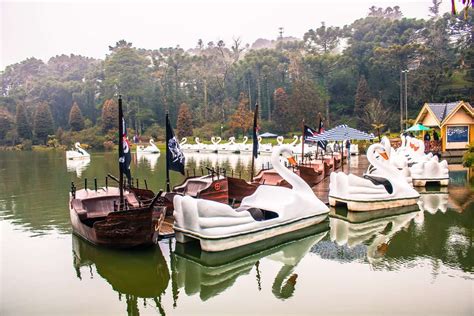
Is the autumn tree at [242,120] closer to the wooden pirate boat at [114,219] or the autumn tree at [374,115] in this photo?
the autumn tree at [374,115]

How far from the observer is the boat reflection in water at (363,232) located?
30.4 ft

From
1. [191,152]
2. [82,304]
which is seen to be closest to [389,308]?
[82,304]

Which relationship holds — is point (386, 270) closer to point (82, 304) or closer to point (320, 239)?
point (320, 239)

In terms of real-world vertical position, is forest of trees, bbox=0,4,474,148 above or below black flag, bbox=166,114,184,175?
above

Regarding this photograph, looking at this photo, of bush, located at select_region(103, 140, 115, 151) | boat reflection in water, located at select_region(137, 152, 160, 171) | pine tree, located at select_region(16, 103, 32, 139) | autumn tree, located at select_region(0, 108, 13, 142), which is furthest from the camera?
autumn tree, located at select_region(0, 108, 13, 142)

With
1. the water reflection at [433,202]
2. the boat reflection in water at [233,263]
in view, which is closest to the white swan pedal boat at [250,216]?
the boat reflection in water at [233,263]

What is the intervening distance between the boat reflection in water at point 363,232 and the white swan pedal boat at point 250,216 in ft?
2.64

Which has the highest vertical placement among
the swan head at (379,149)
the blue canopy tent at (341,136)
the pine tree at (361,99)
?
the pine tree at (361,99)

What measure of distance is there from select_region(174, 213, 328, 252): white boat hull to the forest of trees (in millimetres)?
38185

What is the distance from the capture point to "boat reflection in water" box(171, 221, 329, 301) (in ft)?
25.6

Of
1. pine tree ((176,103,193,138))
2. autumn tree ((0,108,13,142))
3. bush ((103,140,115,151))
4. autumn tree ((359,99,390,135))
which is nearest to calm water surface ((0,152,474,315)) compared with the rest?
autumn tree ((359,99,390,135))

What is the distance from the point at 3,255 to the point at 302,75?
174 ft

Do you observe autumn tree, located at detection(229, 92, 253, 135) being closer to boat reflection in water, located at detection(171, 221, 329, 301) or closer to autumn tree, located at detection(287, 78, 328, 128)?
autumn tree, located at detection(287, 78, 328, 128)

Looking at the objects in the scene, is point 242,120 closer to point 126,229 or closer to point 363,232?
point 363,232
